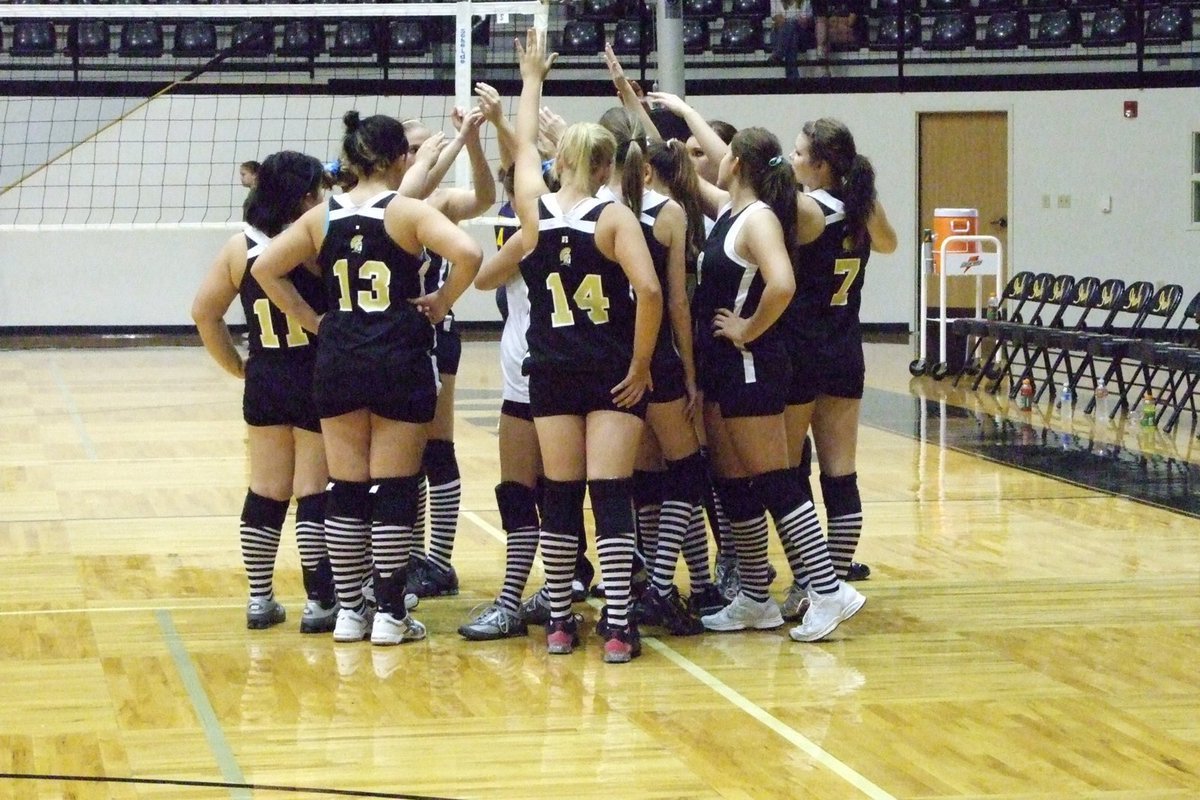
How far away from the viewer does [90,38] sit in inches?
738

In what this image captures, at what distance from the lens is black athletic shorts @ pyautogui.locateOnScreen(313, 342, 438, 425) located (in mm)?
5039

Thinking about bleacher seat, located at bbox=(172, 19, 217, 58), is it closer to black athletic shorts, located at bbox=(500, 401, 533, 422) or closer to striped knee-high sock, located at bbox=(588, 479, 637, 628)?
black athletic shorts, located at bbox=(500, 401, 533, 422)

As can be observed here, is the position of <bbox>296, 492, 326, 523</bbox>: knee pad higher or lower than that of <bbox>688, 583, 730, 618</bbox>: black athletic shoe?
higher

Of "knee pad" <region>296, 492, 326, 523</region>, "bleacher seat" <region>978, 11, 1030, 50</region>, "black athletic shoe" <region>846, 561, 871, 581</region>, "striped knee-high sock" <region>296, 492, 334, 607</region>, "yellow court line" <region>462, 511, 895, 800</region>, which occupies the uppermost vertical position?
"bleacher seat" <region>978, 11, 1030, 50</region>

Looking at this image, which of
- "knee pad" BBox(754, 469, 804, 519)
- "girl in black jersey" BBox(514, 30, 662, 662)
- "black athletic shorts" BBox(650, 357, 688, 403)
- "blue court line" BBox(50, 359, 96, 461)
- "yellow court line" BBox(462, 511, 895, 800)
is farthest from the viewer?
"blue court line" BBox(50, 359, 96, 461)

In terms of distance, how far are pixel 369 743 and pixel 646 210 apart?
187cm

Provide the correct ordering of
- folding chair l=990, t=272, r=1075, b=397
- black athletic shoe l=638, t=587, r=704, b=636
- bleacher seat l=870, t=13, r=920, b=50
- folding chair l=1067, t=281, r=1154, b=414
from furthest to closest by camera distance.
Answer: bleacher seat l=870, t=13, r=920, b=50 → folding chair l=990, t=272, r=1075, b=397 → folding chair l=1067, t=281, r=1154, b=414 → black athletic shoe l=638, t=587, r=704, b=636

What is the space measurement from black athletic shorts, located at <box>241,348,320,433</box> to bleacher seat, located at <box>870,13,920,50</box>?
14.5 metres

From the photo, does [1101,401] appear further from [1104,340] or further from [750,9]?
[750,9]

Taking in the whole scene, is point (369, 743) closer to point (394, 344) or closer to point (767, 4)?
point (394, 344)

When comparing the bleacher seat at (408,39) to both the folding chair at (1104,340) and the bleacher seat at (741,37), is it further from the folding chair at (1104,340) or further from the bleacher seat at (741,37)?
the folding chair at (1104,340)

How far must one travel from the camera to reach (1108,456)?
31.3 feet

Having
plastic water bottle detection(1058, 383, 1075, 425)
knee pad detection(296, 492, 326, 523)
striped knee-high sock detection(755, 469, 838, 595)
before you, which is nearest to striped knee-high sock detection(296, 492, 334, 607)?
knee pad detection(296, 492, 326, 523)

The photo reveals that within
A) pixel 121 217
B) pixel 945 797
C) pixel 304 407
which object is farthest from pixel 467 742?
pixel 121 217
